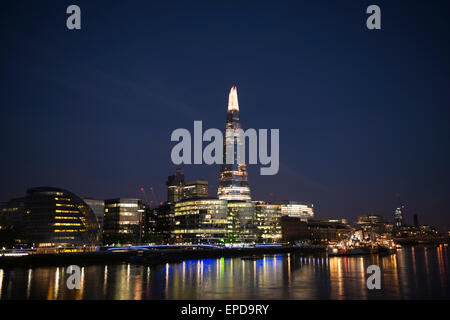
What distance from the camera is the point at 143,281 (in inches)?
2512

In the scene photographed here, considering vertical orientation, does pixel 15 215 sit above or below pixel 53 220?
above

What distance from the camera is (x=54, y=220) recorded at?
143 meters

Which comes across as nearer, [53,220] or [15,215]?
[53,220]

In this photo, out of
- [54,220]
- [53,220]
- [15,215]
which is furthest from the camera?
[15,215]

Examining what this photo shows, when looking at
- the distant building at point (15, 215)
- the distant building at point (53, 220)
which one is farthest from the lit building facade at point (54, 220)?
the distant building at point (15, 215)

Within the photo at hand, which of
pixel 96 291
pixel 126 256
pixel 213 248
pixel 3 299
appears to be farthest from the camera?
pixel 213 248

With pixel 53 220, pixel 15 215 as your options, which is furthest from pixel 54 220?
pixel 15 215

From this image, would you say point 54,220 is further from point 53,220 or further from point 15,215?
point 15,215

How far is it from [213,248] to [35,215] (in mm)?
68659

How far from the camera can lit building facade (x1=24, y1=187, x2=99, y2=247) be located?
140m

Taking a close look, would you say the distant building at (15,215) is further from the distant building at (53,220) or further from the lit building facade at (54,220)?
the lit building facade at (54,220)

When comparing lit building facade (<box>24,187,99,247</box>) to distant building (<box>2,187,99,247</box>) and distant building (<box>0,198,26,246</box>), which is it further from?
distant building (<box>0,198,26,246</box>)
